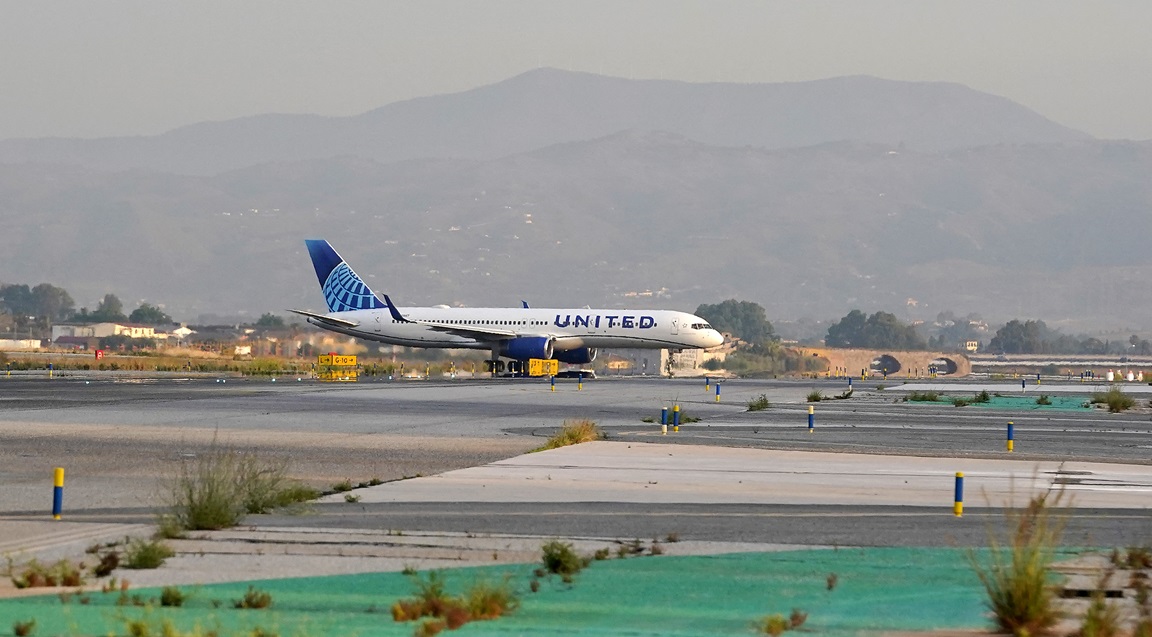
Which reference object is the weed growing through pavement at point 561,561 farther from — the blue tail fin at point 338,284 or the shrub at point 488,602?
the blue tail fin at point 338,284

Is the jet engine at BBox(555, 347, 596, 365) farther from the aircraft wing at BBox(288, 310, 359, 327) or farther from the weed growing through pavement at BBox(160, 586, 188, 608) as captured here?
Answer: the weed growing through pavement at BBox(160, 586, 188, 608)

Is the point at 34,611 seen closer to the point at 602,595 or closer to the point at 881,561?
the point at 602,595

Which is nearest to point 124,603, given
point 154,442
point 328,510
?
point 328,510

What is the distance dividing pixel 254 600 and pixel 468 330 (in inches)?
2847

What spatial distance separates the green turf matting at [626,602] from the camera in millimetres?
11953

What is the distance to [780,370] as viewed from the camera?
491 feet

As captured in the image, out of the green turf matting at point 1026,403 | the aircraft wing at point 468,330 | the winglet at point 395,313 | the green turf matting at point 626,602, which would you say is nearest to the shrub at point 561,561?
the green turf matting at point 626,602

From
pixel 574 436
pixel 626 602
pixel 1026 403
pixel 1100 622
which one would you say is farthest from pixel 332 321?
pixel 1100 622

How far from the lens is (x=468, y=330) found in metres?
84.9

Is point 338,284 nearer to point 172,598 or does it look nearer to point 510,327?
point 510,327

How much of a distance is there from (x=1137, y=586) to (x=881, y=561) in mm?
2561

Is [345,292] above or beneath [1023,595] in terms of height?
above

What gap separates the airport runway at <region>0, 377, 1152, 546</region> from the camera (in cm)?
1866

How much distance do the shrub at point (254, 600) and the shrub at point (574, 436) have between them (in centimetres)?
1760
